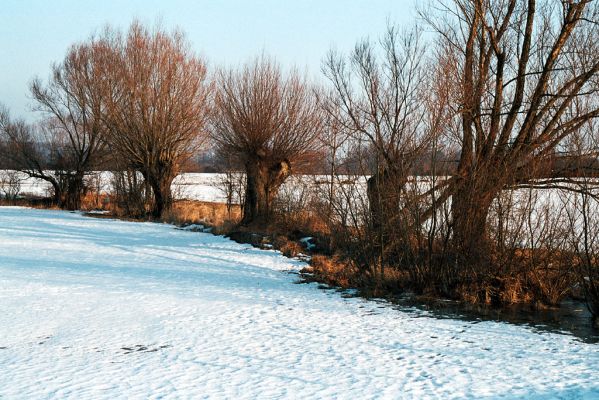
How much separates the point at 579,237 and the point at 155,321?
729 centimetres

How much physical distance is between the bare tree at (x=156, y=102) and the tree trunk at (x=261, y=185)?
23.8 ft

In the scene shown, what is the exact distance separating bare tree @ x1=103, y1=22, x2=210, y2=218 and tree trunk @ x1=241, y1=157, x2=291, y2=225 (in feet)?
23.8

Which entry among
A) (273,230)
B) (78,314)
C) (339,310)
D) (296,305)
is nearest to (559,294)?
(339,310)

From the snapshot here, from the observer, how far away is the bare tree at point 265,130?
73.9 feet

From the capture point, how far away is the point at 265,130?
22.5 meters

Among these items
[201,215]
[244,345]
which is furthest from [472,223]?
[201,215]

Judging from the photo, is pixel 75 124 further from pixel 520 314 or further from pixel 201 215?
pixel 520 314

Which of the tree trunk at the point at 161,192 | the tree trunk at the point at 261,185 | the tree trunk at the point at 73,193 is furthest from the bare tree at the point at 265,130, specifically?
the tree trunk at the point at 73,193

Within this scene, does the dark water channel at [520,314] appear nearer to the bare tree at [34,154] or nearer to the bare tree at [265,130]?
the bare tree at [265,130]

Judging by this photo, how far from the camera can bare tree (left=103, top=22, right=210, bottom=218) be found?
2844 centimetres

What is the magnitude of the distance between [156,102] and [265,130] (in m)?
8.51

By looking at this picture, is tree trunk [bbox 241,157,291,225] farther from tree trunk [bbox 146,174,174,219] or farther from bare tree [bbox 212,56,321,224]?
tree trunk [bbox 146,174,174,219]

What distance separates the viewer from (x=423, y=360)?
23.9 ft

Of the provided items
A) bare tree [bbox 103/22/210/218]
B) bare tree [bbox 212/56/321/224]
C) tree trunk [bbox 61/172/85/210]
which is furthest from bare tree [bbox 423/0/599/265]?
tree trunk [bbox 61/172/85/210]
